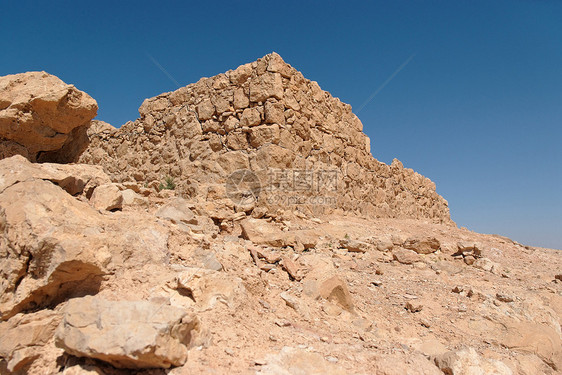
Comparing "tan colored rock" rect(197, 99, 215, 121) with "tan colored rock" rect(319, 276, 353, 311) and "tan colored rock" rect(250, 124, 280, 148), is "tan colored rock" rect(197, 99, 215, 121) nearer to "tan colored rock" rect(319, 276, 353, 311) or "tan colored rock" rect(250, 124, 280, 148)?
"tan colored rock" rect(250, 124, 280, 148)

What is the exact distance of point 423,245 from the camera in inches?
223

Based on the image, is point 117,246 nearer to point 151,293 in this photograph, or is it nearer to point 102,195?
point 151,293

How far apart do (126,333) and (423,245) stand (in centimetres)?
500

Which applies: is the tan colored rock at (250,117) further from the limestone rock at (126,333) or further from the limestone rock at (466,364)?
the limestone rock at (466,364)

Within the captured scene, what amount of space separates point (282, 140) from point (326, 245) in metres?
2.03

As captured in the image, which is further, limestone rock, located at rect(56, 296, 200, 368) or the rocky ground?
the rocky ground

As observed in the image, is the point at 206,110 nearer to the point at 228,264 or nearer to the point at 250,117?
the point at 250,117

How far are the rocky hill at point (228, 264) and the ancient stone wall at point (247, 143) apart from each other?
0.04 m

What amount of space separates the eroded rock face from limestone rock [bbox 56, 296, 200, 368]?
2.89 meters

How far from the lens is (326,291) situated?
3.25 m

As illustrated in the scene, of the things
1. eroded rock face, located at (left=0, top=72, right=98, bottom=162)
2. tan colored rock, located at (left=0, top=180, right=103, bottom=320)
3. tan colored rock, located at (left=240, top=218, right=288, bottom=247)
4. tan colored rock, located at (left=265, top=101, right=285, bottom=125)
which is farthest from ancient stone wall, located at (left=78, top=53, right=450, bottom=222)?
tan colored rock, located at (left=0, top=180, right=103, bottom=320)

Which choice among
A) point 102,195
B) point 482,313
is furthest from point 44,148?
point 482,313

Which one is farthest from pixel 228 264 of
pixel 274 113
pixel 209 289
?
pixel 274 113

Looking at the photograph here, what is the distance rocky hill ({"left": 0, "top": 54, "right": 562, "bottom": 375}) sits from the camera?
2.01 m
